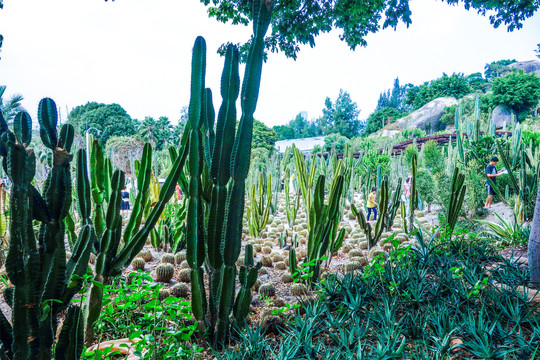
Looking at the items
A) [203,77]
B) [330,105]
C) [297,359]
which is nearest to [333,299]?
[297,359]

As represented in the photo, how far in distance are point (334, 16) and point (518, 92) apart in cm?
3005

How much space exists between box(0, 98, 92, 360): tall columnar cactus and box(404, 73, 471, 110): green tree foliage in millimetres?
45699

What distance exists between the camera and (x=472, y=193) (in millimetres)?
6770

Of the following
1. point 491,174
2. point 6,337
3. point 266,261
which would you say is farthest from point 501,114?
point 6,337

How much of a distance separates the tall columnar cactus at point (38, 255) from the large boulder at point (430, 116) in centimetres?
3818

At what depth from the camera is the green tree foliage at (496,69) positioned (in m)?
48.7

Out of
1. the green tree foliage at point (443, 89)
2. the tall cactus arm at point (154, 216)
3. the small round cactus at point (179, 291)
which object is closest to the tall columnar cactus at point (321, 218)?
the small round cactus at point (179, 291)

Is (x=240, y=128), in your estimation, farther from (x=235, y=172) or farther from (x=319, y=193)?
(x=319, y=193)

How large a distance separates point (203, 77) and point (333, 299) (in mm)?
1883

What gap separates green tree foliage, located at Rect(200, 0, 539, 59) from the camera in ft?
15.5

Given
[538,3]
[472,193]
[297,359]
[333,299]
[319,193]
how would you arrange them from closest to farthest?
1. [297,359]
2. [333,299]
3. [319,193]
4. [538,3]
5. [472,193]

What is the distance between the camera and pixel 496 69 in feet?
163

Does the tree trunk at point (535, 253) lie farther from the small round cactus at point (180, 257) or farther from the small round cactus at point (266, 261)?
the small round cactus at point (180, 257)

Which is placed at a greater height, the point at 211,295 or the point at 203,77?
the point at 203,77
